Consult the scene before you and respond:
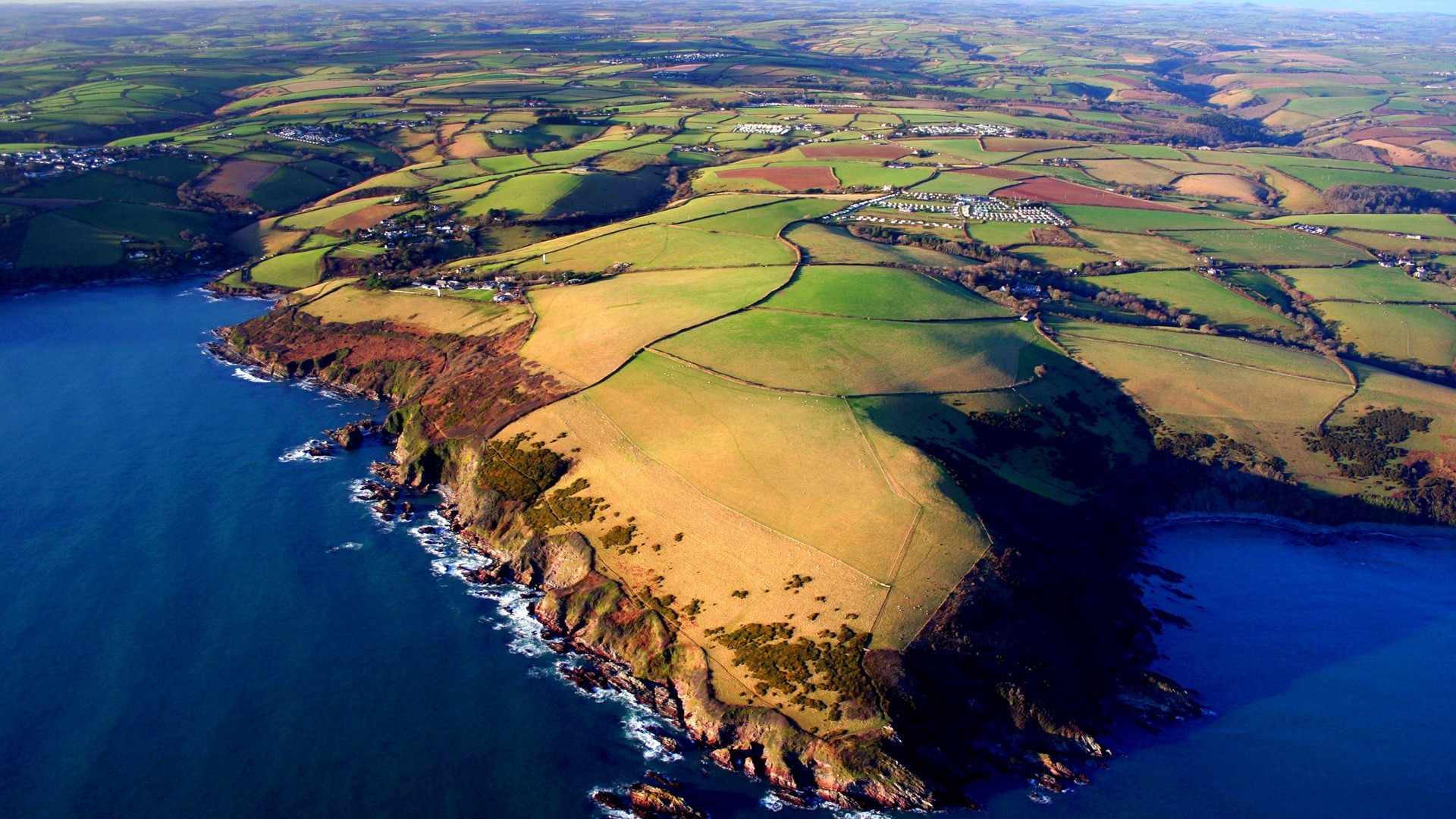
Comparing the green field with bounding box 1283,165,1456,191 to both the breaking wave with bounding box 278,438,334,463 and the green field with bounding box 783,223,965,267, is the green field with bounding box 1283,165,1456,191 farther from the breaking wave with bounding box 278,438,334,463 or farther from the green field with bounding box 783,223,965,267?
the breaking wave with bounding box 278,438,334,463

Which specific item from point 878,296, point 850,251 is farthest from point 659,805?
point 850,251

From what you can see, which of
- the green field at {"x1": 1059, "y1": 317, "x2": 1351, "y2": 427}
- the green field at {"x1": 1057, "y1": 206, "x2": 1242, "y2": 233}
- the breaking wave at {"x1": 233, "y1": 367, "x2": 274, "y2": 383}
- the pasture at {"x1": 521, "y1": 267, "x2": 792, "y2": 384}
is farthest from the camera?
the green field at {"x1": 1057, "y1": 206, "x2": 1242, "y2": 233}

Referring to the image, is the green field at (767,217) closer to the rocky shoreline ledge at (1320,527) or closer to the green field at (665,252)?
the green field at (665,252)

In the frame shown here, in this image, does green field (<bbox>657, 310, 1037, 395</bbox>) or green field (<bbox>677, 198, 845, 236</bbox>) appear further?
green field (<bbox>677, 198, 845, 236</bbox>)

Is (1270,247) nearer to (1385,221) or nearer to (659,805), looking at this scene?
(1385,221)

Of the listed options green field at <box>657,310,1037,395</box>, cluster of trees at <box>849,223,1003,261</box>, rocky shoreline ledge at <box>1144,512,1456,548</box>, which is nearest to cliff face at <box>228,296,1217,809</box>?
rocky shoreline ledge at <box>1144,512,1456,548</box>

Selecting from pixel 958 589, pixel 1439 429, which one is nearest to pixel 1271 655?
pixel 958 589

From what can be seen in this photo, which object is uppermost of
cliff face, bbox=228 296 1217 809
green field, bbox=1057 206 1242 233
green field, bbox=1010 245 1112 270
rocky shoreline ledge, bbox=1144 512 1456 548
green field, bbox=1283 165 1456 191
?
green field, bbox=1283 165 1456 191
